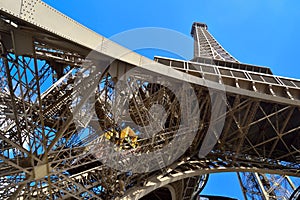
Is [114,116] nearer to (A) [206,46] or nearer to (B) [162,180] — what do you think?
(B) [162,180]

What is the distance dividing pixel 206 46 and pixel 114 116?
127 ft

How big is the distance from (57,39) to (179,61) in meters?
9.81

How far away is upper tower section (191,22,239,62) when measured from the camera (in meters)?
41.7

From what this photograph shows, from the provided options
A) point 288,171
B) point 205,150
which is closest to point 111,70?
point 205,150

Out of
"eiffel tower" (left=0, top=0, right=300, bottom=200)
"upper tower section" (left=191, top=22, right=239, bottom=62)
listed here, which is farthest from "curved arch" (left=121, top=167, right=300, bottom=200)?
"upper tower section" (left=191, top=22, right=239, bottom=62)

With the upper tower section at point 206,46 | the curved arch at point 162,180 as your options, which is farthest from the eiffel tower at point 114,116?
the upper tower section at point 206,46

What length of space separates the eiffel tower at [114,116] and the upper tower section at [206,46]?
2052 centimetres

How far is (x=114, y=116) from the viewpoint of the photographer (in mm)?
12477

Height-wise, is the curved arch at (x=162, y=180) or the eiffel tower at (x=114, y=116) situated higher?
the eiffel tower at (x=114, y=116)

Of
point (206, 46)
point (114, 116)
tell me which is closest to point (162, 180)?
point (114, 116)

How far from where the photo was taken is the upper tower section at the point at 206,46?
41744mm

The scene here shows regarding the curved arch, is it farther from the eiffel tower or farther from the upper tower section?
the upper tower section

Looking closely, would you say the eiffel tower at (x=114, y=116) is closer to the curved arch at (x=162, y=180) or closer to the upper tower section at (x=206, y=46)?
the curved arch at (x=162, y=180)

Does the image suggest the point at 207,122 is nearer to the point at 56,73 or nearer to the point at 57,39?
the point at 56,73
